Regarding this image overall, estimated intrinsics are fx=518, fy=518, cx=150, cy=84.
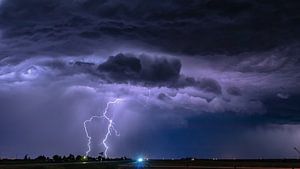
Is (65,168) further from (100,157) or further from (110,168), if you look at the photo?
(100,157)

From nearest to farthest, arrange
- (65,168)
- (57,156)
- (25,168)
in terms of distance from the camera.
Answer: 1. (25,168)
2. (65,168)
3. (57,156)

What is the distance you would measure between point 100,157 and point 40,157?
73.2ft

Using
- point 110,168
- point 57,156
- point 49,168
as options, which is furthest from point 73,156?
point 49,168

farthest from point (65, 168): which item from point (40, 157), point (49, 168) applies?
point (40, 157)

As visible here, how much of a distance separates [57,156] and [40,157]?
912 inches

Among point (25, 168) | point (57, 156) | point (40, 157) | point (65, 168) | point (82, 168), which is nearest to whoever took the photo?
point (25, 168)

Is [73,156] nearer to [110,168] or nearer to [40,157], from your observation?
[40,157]

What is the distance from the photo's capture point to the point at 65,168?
316 feet

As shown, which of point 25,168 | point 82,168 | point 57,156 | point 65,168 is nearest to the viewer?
point 25,168

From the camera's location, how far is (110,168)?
353ft

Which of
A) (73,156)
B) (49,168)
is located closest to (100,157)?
(73,156)

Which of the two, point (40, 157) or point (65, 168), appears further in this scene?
point (40, 157)

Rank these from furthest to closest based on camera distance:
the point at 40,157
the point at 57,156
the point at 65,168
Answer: the point at 40,157, the point at 57,156, the point at 65,168

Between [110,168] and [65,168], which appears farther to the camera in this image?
[110,168]
